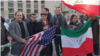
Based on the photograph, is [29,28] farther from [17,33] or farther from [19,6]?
[19,6]

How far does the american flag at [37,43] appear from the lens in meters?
4.12

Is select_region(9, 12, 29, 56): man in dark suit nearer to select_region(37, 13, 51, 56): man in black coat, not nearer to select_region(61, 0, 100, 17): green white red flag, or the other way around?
select_region(37, 13, 51, 56): man in black coat

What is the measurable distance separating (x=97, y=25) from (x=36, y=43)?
84.3 inches

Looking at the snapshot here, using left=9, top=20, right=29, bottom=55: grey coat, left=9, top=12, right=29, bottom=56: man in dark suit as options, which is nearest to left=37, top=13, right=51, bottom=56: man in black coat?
left=9, top=12, right=29, bottom=56: man in dark suit

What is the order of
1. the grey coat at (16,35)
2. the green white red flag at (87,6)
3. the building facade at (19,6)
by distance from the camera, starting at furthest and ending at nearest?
the building facade at (19,6) < the green white red flag at (87,6) < the grey coat at (16,35)

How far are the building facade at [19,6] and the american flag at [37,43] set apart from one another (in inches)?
1891

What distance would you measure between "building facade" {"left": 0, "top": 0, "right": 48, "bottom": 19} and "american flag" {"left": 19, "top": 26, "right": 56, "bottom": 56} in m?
48.0

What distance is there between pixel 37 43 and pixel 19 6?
53.7 meters

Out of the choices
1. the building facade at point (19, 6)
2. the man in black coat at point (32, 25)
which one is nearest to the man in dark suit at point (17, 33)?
the man in black coat at point (32, 25)

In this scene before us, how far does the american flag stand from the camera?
13.5ft

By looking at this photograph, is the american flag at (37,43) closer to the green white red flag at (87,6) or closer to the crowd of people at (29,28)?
the crowd of people at (29,28)

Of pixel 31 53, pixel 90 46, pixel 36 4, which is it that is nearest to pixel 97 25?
pixel 90 46

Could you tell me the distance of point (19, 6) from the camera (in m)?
55.5

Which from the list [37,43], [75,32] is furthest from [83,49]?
[37,43]
